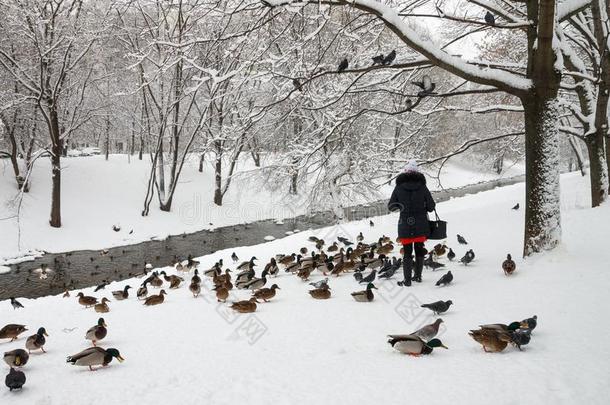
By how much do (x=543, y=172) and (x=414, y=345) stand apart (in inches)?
178

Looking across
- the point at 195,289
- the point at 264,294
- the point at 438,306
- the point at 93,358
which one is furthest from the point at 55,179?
the point at 438,306

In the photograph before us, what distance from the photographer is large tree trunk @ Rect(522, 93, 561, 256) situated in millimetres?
7051

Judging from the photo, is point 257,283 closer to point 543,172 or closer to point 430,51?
point 430,51

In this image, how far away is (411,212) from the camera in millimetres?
7340

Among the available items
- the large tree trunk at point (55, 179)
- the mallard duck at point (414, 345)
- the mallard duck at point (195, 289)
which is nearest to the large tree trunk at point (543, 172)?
the mallard duck at point (414, 345)

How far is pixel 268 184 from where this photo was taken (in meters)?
17.5

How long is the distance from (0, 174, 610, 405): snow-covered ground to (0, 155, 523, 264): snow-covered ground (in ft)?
33.0

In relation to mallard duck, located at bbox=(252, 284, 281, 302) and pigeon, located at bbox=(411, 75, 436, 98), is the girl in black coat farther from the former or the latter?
mallard duck, located at bbox=(252, 284, 281, 302)

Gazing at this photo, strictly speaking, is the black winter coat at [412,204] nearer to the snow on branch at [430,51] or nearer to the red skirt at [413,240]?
the red skirt at [413,240]

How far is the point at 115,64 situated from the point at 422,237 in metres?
31.6

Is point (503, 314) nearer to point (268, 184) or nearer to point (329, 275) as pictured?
point (329, 275)

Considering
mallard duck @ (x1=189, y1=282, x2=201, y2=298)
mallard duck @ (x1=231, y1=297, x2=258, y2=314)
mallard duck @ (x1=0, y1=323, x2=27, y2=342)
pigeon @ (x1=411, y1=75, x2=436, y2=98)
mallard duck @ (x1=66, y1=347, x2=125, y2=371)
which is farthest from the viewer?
mallard duck @ (x1=189, y1=282, x2=201, y2=298)

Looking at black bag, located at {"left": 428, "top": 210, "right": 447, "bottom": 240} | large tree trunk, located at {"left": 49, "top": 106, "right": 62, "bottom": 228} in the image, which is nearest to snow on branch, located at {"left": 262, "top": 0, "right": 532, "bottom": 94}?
black bag, located at {"left": 428, "top": 210, "right": 447, "bottom": 240}

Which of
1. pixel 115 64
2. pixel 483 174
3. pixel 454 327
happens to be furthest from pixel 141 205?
pixel 483 174
